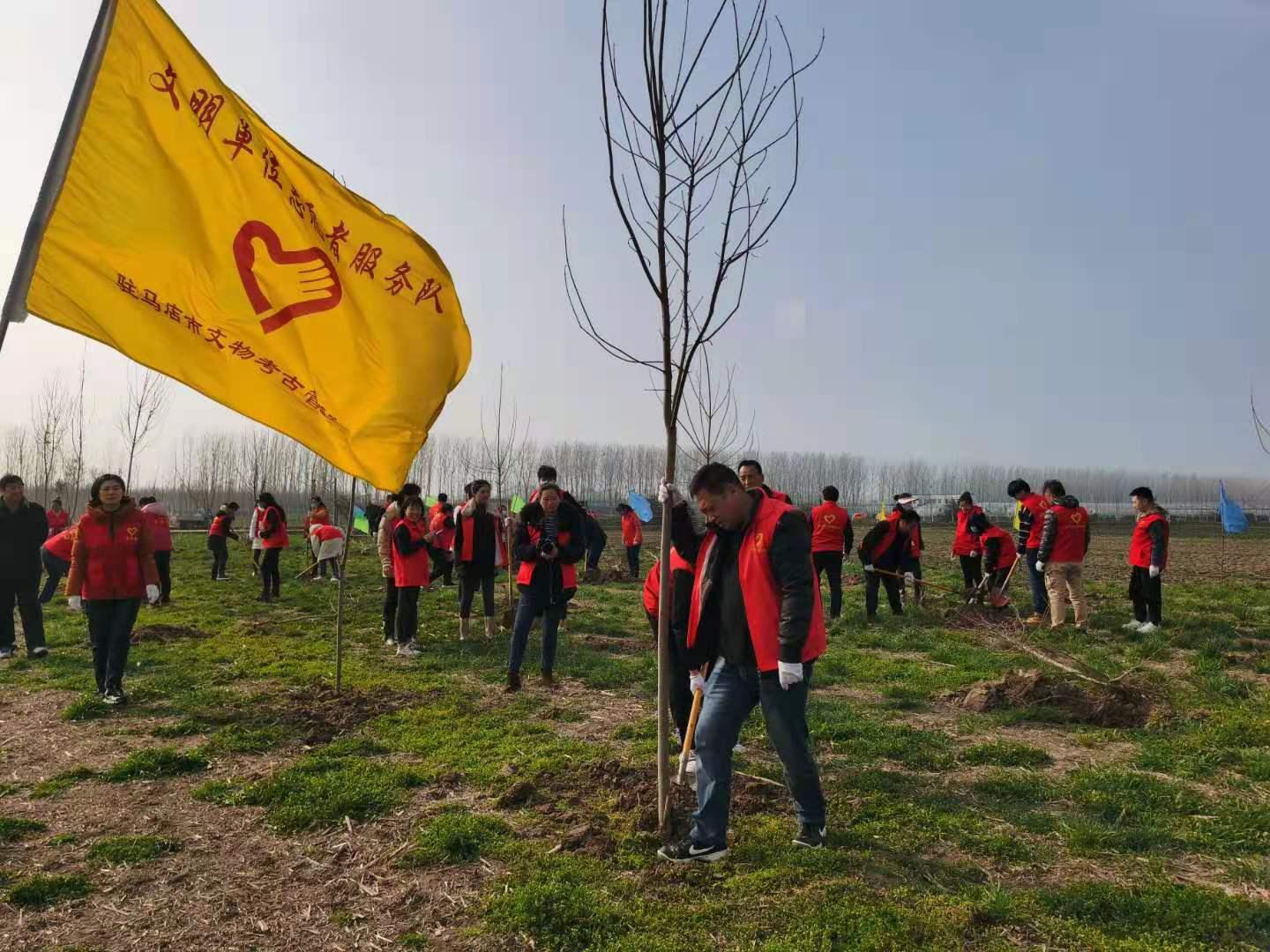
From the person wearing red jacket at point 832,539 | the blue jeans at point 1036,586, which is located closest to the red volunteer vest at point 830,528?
the person wearing red jacket at point 832,539

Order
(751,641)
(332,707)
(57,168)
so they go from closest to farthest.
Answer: (57,168) < (751,641) < (332,707)

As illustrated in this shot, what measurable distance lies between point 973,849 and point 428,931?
2.81 m

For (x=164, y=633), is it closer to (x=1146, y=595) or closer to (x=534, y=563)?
(x=534, y=563)

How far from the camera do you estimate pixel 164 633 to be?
11.1 metres

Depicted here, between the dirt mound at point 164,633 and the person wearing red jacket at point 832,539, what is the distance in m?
8.83

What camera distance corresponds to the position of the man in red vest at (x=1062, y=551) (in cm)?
1132

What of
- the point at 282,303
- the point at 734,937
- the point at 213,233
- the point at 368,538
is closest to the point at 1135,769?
the point at 734,937

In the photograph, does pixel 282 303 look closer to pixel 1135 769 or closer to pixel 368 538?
pixel 1135 769

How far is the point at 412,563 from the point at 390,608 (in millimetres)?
1066

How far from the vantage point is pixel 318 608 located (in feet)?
45.8

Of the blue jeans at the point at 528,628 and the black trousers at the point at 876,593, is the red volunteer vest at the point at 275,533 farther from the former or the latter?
the black trousers at the point at 876,593

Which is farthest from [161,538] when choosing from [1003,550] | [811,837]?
[1003,550]

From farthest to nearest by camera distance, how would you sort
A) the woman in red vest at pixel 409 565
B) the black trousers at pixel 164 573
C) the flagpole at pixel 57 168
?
1. the black trousers at pixel 164 573
2. the woman in red vest at pixel 409 565
3. the flagpole at pixel 57 168

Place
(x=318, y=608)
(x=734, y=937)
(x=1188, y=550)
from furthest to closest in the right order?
(x=1188, y=550), (x=318, y=608), (x=734, y=937)
